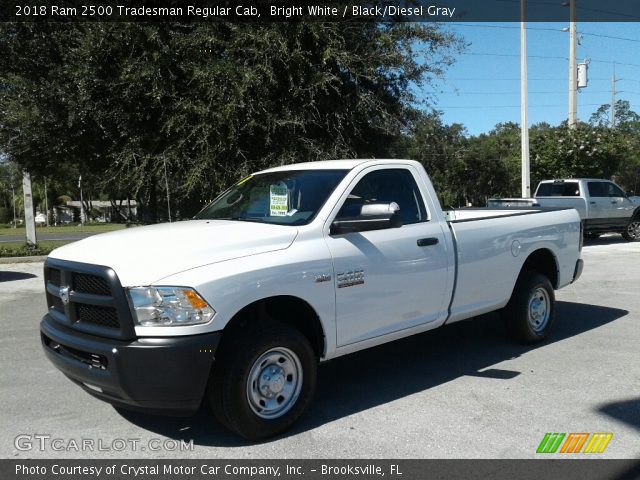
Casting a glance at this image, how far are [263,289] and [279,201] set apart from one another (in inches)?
42.8

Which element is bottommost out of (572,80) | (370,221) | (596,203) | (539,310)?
(539,310)

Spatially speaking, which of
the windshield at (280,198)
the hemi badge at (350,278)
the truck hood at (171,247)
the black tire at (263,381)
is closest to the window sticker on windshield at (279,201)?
the windshield at (280,198)

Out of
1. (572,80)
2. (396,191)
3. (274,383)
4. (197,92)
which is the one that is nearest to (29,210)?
(197,92)

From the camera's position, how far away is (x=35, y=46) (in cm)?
1269

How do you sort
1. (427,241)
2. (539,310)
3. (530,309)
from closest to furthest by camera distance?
(427,241), (530,309), (539,310)

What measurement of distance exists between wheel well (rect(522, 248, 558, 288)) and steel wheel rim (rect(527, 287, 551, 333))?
31cm

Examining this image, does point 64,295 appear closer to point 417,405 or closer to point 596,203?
point 417,405

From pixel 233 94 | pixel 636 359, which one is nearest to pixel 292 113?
pixel 233 94

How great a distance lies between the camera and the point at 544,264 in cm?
664

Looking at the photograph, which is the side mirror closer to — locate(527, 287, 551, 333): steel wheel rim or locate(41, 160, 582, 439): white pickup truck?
locate(41, 160, 582, 439): white pickup truck

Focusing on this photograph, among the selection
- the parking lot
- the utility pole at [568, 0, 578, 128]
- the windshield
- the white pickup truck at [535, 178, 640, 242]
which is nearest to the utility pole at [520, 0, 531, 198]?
the white pickup truck at [535, 178, 640, 242]

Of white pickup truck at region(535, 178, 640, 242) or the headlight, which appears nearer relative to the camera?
the headlight

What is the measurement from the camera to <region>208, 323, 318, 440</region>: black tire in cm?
368
